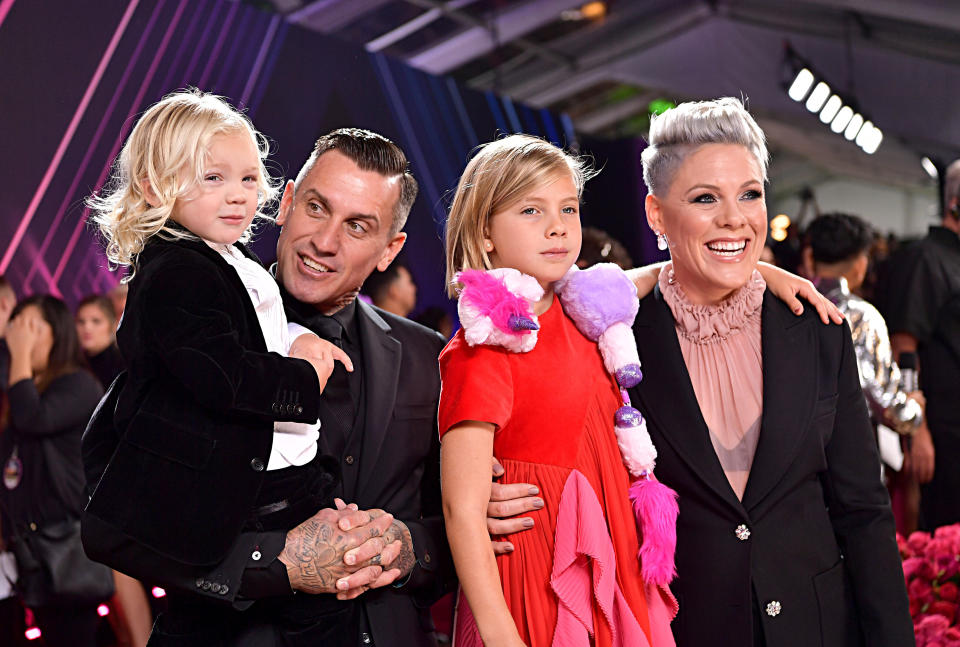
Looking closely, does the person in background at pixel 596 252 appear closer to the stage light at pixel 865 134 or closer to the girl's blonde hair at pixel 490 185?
the girl's blonde hair at pixel 490 185

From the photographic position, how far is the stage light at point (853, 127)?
11359mm

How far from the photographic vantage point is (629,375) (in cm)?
201

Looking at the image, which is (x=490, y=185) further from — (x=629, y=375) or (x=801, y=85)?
(x=801, y=85)

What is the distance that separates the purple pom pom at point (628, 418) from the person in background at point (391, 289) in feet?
13.1

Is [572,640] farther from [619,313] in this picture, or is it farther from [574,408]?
[619,313]

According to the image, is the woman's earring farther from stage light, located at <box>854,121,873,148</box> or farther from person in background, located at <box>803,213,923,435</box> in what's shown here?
stage light, located at <box>854,121,873,148</box>

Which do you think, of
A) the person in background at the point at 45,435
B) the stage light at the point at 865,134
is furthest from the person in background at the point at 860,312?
the stage light at the point at 865,134

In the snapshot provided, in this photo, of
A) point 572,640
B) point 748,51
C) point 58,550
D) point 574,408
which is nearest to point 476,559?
point 572,640

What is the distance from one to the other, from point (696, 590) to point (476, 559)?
21.6 inches

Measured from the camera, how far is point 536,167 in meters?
2.02

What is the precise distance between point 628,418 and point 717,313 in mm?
421

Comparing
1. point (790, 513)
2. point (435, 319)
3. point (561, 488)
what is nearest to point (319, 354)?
point (561, 488)

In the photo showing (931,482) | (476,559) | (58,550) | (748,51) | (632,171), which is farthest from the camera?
(748,51)

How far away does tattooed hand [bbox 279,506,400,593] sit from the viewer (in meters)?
1.90
